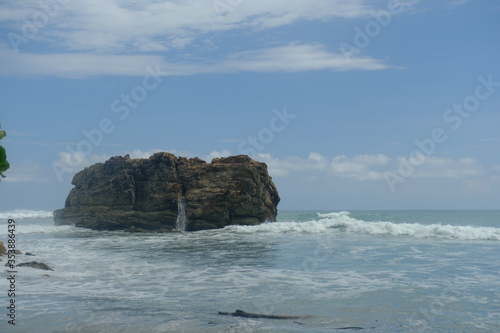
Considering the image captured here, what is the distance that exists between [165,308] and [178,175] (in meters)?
29.2

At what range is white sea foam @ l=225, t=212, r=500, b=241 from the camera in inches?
1120

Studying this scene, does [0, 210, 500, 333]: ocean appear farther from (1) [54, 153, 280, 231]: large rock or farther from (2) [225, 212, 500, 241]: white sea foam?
(1) [54, 153, 280, 231]: large rock

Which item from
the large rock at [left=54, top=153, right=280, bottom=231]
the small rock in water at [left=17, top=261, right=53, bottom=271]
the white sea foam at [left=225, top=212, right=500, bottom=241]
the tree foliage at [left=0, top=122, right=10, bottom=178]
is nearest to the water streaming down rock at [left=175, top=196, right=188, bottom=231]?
the large rock at [left=54, top=153, right=280, bottom=231]

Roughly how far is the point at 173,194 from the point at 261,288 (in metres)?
25.8

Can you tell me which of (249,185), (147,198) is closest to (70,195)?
(147,198)

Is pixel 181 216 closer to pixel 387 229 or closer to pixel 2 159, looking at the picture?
pixel 387 229

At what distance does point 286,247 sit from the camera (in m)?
24.0

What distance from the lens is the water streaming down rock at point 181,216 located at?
37.4 m

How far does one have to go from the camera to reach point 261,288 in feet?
42.9

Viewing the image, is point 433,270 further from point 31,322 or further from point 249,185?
point 249,185

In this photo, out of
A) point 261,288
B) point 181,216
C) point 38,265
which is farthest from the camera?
point 181,216

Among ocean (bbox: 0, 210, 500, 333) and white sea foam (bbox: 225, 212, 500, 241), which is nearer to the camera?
ocean (bbox: 0, 210, 500, 333)

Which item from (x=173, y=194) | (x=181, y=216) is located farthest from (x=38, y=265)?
(x=173, y=194)

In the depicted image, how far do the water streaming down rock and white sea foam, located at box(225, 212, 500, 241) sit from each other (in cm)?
401
